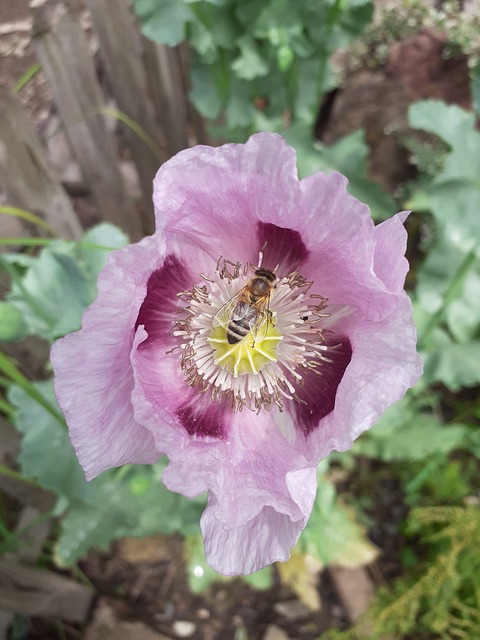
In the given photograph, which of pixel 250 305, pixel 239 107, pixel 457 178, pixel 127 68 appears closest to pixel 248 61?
pixel 239 107

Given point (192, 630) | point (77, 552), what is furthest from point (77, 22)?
point (192, 630)

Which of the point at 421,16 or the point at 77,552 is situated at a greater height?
the point at 421,16

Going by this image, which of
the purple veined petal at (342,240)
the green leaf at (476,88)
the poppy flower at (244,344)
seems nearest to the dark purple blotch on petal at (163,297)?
the poppy flower at (244,344)

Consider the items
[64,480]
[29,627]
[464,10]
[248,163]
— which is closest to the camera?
[248,163]

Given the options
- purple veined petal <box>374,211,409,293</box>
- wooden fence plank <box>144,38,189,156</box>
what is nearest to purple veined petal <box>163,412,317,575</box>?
purple veined petal <box>374,211,409,293</box>

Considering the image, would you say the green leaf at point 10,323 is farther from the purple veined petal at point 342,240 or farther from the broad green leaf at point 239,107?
the broad green leaf at point 239,107

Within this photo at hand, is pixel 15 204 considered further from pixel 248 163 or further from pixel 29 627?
pixel 29 627

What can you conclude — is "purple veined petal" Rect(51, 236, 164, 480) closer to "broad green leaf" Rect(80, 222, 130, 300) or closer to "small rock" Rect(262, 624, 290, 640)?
"broad green leaf" Rect(80, 222, 130, 300)

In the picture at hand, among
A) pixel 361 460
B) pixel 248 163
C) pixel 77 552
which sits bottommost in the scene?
pixel 361 460
